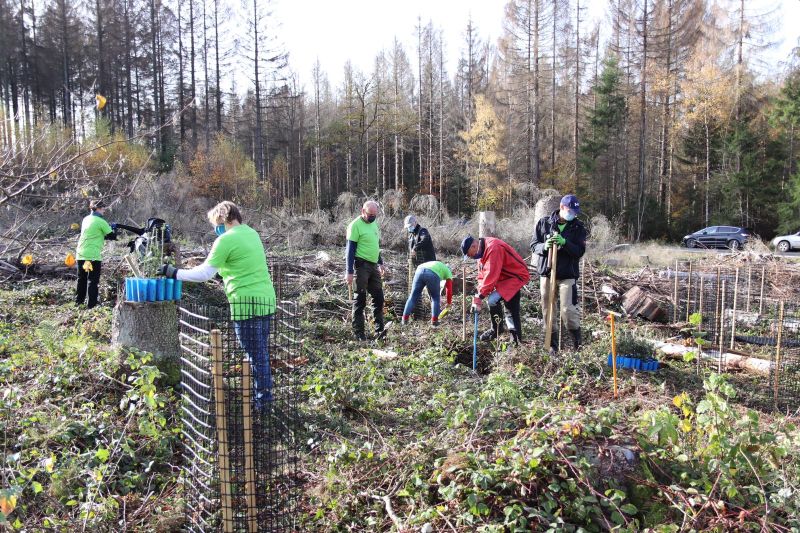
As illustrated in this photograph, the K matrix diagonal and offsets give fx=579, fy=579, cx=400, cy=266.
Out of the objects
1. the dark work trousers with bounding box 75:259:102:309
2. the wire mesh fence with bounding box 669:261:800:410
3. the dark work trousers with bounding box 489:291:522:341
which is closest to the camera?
the wire mesh fence with bounding box 669:261:800:410

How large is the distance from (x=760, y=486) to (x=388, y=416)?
2.49 meters

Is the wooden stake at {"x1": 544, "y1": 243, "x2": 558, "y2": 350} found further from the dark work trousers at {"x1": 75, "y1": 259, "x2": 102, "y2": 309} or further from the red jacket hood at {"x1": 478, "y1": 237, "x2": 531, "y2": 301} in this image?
the dark work trousers at {"x1": 75, "y1": 259, "x2": 102, "y2": 309}

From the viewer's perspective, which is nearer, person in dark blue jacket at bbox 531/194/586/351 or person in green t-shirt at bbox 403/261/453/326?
person in dark blue jacket at bbox 531/194/586/351

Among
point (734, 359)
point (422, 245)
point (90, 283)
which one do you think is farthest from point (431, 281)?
point (90, 283)

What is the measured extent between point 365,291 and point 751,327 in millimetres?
6109

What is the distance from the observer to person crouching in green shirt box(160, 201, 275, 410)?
13.8ft

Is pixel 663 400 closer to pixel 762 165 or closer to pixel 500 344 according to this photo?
pixel 500 344

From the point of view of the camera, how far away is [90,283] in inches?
329

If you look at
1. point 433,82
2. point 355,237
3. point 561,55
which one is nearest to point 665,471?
point 355,237

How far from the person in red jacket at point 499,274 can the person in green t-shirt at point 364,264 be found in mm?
1316

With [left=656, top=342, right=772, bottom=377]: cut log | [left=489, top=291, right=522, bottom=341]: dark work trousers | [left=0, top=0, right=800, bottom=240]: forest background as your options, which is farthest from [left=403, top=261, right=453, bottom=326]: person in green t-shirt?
[left=0, top=0, right=800, bottom=240]: forest background

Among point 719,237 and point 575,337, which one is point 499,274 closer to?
point 575,337

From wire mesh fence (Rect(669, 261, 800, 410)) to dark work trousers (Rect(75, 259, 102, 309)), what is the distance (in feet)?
25.3

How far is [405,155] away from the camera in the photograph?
39.3 meters
